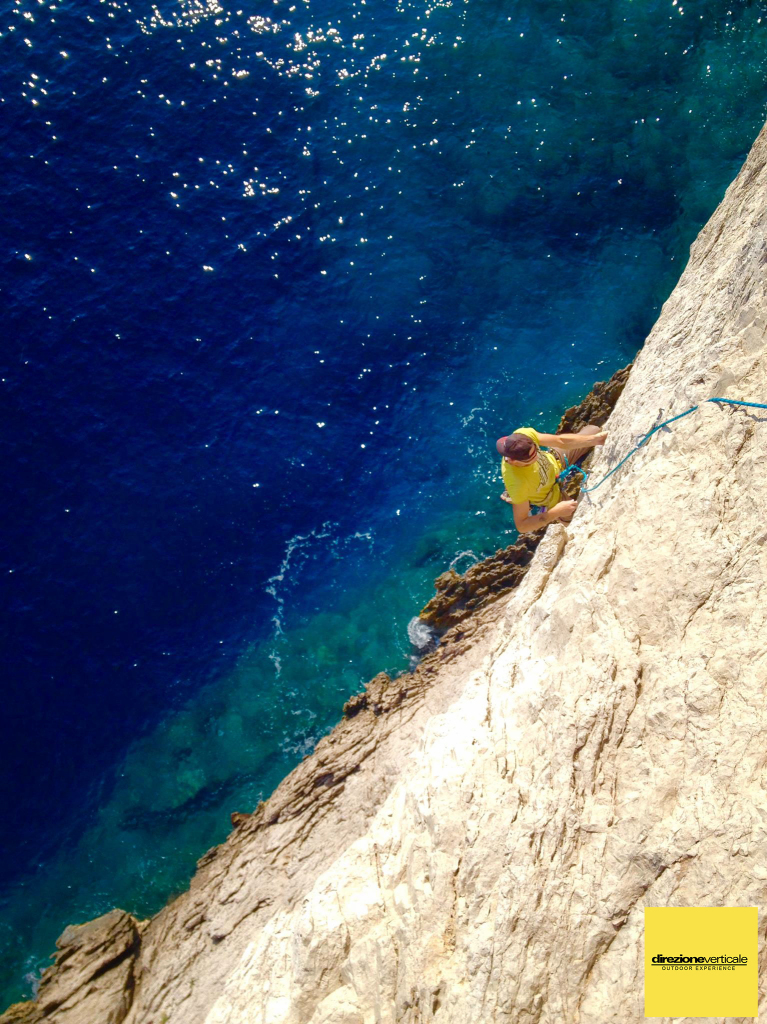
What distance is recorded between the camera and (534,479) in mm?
11859

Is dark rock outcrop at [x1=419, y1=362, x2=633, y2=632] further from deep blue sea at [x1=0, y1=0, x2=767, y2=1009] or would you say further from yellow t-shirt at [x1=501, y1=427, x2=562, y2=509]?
yellow t-shirt at [x1=501, y1=427, x2=562, y2=509]

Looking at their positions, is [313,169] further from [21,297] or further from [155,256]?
[21,297]

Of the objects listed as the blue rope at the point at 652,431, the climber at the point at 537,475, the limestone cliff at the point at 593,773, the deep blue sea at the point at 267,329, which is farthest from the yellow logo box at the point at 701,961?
the deep blue sea at the point at 267,329

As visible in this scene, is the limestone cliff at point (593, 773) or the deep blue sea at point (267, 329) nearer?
the limestone cliff at point (593, 773)

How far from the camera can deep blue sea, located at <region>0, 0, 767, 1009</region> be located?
17.8m

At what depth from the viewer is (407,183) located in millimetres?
21516

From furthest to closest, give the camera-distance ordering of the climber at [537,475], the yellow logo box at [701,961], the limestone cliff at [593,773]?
the climber at [537,475] < the limestone cliff at [593,773] < the yellow logo box at [701,961]

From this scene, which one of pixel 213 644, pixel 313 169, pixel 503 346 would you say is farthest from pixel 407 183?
pixel 213 644

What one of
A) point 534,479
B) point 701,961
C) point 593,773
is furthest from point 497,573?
point 701,961

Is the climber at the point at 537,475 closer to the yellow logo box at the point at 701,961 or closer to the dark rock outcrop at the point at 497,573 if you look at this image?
the dark rock outcrop at the point at 497,573

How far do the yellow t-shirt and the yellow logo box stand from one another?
6.47m

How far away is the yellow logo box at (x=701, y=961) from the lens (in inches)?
275

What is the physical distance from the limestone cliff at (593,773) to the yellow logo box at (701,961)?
0.15m

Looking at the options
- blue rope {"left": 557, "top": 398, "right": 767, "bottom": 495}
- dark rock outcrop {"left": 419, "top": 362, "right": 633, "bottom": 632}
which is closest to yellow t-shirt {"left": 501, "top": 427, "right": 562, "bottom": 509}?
blue rope {"left": 557, "top": 398, "right": 767, "bottom": 495}
